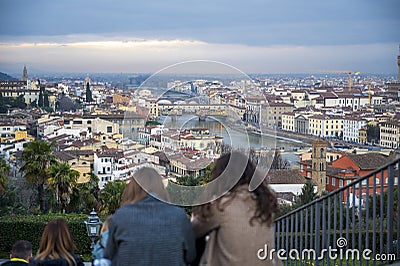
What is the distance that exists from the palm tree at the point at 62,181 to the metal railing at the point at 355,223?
718cm

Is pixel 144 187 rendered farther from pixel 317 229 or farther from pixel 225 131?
pixel 317 229

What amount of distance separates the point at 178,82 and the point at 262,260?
717 mm

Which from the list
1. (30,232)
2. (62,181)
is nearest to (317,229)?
(30,232)

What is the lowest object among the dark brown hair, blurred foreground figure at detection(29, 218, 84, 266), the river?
blurred foreground figure at detection(29, 218, 84, 266)

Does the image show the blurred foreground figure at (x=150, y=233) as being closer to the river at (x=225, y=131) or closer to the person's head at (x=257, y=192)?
→ the person's head at (x=257, y=192)

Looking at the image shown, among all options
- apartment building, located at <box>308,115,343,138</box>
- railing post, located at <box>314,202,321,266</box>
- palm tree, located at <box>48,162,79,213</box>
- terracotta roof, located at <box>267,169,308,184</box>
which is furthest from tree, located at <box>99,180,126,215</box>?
apartment building, located at <box>308,115,343,138</box>

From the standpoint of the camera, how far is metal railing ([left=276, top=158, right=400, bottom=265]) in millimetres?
2350

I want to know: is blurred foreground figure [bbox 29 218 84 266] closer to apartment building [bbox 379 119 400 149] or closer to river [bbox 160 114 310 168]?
river [bbox 160 114 310 168]

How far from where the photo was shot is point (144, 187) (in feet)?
5.61

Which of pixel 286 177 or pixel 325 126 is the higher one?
pixel 286 177

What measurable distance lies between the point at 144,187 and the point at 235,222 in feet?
0.88

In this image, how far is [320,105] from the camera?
222ft

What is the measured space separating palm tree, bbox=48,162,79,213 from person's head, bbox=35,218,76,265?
8143 millimetres

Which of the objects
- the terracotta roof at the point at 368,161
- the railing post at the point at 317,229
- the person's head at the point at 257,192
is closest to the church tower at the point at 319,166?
the terracotta roof at the point at 368,161
